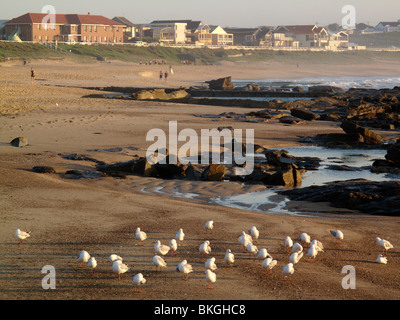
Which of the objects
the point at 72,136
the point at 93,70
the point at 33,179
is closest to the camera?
the point at 33,179

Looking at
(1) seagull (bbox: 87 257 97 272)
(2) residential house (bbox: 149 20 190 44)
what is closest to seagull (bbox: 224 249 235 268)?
(1) seagull (bbox: 87 257 97 272)

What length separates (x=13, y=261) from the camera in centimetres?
1017

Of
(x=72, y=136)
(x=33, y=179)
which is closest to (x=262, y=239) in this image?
(x=33, y=179)

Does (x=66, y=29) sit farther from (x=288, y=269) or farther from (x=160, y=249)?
(x=288, y=269)

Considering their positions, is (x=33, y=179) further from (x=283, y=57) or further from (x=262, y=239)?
(x=283, y=57)

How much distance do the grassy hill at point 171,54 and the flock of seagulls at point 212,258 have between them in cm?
6719

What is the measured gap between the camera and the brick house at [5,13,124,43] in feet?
346

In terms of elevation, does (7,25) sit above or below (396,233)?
above

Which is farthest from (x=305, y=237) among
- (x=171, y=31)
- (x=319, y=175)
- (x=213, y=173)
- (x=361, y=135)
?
(x=171, y=31)

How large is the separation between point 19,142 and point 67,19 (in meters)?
97.4

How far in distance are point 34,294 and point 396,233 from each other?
749cm

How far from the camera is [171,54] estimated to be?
381ft
